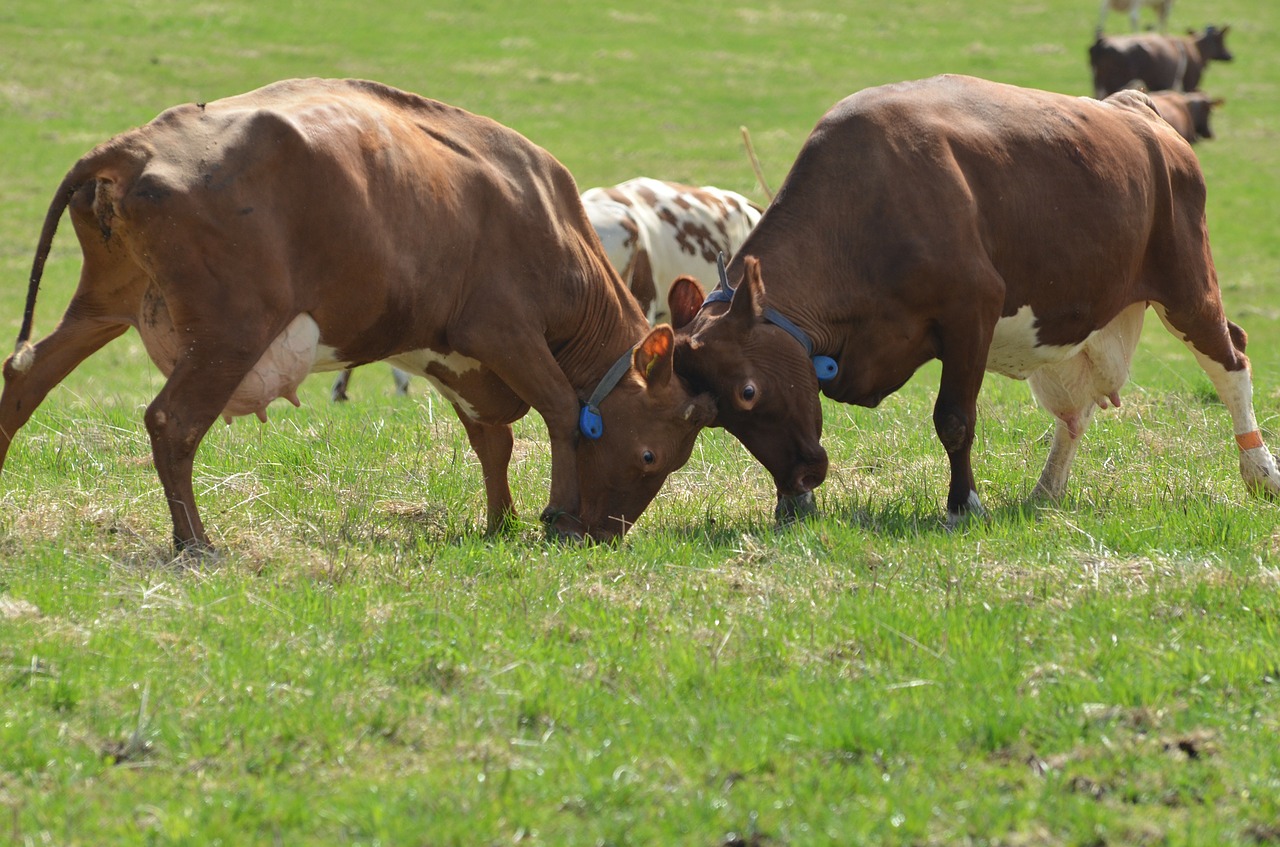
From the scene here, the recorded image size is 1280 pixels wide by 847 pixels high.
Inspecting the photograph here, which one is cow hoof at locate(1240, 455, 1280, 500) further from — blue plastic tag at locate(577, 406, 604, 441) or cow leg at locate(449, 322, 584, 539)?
cow leg at locate(449, 322, 584, 539)

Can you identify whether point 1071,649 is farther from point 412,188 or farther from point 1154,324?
point 1154,324

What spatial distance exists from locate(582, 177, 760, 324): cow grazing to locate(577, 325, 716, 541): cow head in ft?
13.8

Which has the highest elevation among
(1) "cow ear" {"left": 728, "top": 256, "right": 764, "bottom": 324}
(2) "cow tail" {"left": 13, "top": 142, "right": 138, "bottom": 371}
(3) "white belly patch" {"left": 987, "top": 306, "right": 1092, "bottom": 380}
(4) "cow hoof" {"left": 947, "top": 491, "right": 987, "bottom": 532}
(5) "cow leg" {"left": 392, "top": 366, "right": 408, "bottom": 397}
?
(2) "cow tail" {"left": 13, "top": 142, "right": 138, "bottom": 371}

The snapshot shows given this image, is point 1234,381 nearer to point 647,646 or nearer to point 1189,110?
point 647,646

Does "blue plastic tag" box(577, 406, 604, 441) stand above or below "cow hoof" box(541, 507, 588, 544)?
above

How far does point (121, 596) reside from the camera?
539 cm

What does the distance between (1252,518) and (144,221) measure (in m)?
4.59

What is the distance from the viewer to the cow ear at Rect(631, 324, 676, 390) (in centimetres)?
689

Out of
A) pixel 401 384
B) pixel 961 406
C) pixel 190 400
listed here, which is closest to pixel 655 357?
pixel 961 406

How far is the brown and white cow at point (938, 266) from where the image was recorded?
7.03 meters

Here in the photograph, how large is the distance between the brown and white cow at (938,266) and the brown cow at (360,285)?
39cm

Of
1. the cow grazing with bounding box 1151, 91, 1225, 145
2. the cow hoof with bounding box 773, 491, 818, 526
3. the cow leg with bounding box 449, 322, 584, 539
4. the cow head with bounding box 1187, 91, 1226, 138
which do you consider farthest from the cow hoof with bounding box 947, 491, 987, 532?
the cow head with bounding box 1187, 91, 1226, 138

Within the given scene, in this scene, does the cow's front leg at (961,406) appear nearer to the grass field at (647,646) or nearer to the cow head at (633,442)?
the grass field at (647,646)

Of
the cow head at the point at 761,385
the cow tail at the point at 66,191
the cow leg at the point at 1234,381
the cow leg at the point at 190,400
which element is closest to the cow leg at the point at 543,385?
the cow head at the point at 761,385
